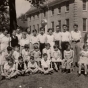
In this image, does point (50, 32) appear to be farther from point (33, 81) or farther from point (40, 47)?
point (33, 81)

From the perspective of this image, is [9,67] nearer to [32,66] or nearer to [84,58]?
[32,66]

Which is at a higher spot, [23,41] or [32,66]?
[23,41]

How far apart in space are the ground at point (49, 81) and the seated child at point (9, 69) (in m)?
0.23

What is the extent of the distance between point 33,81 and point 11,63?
4.25 feet

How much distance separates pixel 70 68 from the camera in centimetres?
844

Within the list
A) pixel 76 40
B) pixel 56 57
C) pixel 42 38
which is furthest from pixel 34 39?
pixel 76 40

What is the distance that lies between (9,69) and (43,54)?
157cm

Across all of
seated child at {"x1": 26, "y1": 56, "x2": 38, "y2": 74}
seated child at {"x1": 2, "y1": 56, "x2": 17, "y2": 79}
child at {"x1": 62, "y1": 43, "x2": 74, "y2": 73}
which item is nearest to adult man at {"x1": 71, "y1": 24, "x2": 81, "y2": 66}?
child at {"x1": 62, "y1": 43, "x2": 74, "y2": 73}

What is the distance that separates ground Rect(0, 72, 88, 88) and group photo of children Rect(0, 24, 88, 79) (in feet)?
0.99

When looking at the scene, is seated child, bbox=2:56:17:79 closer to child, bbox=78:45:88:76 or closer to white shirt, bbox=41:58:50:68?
white shirt, bbox=41:58:50:68

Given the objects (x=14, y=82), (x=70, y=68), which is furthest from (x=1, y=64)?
(x=70, y=68)

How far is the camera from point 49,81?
756cm

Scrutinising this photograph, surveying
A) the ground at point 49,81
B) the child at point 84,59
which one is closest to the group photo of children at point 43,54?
the child at point 84,59

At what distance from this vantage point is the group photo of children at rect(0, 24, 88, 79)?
8234 millimetres
